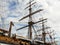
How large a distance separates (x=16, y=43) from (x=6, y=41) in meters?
3.14

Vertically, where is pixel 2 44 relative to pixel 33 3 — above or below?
below

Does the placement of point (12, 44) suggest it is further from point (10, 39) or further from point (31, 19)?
point (31, 19)

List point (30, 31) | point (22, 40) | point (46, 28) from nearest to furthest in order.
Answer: point (22, 40), point (30, 31), point (46, 28)

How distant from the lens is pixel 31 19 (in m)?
48.5

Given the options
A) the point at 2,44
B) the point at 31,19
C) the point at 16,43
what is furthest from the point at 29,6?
the point at 2,44

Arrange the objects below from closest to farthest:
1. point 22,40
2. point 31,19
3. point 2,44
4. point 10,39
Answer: point 2,44
point 10,39
point 22,40
point 31,19

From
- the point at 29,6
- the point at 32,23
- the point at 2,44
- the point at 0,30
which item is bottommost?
the point at 2,44

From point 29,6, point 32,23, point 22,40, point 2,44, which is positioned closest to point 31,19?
point 32,23

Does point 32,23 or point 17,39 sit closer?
point 17,39

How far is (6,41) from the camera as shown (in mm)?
26781

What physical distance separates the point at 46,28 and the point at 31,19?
21.7 meters

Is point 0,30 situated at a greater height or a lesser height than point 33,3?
lesser

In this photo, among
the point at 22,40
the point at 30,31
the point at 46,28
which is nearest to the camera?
the point at 22,40

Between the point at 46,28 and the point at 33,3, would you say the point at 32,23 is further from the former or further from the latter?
the point at 46,28
